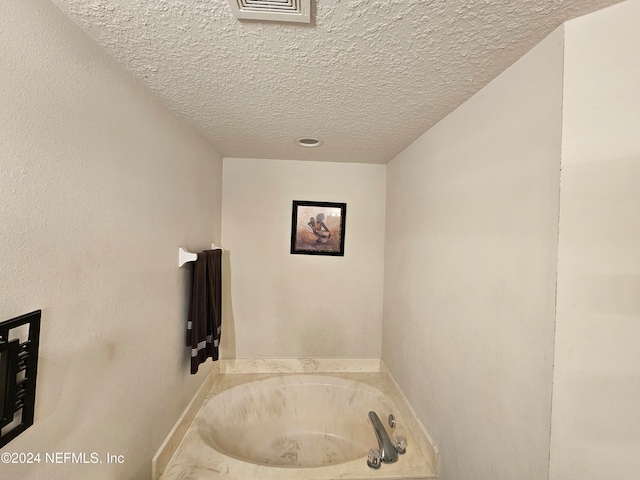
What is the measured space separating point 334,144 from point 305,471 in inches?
73.3

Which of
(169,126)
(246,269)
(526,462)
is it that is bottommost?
(526,462)

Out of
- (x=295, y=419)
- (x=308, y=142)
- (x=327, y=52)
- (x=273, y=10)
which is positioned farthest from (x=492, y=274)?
(x=295, y=419)

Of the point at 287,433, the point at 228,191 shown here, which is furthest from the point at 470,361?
the point at 228,191

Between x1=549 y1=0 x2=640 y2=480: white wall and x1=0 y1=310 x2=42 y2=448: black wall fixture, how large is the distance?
4.27ft

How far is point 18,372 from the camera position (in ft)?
1.98

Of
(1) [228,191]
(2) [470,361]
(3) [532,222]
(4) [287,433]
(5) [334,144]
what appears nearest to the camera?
(3) [532,222]

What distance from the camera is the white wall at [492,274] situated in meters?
0.73

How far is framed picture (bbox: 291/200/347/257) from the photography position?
222cm

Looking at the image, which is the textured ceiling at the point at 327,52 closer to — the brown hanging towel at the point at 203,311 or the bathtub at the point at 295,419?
the brown hanging towel at the point at 203,311

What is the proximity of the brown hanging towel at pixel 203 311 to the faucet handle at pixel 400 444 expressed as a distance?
3.86ft

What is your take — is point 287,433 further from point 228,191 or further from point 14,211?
point 14,211

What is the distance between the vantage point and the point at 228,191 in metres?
2.19

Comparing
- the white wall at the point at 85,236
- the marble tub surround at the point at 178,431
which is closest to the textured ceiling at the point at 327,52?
the white wall at the point at 85,236

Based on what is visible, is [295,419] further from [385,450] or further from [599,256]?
[599,256]
